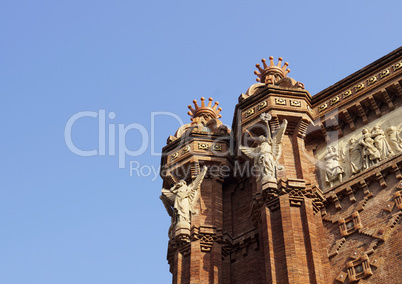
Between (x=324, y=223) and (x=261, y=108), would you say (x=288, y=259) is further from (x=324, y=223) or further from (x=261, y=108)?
(x=261, y=108)

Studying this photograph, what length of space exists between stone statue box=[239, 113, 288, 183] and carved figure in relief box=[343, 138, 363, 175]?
171 centimetres

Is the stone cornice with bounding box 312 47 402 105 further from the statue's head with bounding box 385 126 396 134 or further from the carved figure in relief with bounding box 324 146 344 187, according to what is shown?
the statue's head with bounding box 385 126 396 134

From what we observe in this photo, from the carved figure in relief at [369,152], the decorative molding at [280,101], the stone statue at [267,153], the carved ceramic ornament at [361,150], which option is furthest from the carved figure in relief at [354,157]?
the decorative molding at [280,101]

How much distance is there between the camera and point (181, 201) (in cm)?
2141

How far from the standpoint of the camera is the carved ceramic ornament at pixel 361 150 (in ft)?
65.2

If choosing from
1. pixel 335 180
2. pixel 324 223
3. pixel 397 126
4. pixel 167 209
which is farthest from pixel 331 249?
pixel 167 209

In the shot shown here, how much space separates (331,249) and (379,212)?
1.39 m

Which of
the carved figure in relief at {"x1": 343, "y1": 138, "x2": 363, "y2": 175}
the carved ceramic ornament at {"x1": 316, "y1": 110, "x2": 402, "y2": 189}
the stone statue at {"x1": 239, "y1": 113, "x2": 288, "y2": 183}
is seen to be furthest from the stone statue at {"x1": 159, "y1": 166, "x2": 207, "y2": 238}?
the carved figure in relief at {"x1": 343, "y1": 138, "x2": 363, "y2": 175}

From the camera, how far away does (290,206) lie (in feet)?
63.3

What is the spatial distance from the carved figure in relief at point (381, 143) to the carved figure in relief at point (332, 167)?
1066 millimetres

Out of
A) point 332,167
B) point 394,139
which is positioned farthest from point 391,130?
point 332,167

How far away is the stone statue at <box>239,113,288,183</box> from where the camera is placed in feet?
66.0

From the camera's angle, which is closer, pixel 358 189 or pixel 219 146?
pixel 358 189

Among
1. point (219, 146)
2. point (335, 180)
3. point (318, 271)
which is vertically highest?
point (219, 146)
